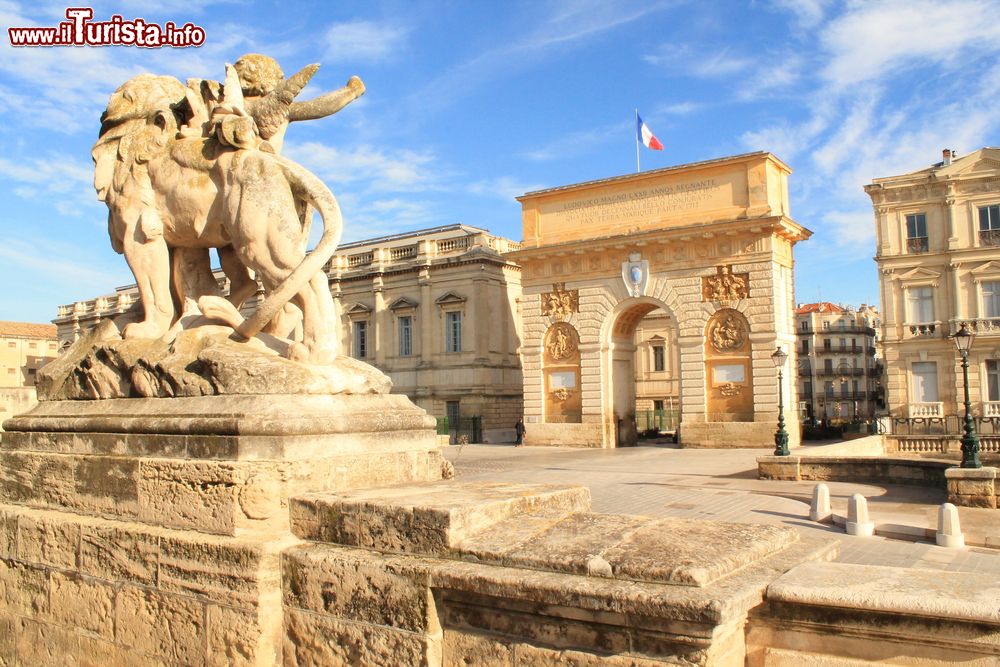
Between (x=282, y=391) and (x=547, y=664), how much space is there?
176cm

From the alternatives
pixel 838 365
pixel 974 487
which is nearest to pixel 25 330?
pixel 974 487

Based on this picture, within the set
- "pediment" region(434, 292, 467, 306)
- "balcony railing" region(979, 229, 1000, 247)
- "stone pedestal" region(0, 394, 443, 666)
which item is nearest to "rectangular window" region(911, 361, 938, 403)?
"balcony railing" region(979, 229, 1000, 247)

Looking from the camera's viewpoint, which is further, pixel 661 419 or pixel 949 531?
pixel 661 419

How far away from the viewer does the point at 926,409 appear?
32.8 m

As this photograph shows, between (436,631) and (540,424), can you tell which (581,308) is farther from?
(436,631)

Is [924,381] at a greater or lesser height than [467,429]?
greater

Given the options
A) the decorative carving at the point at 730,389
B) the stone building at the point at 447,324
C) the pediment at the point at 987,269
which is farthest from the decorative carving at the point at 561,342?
the pediment at the point at 987,269

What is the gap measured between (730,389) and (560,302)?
6.86 meters

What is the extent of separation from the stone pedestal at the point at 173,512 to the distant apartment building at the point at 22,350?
58.9 meters

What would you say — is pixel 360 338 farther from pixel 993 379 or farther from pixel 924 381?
pixel 993 379

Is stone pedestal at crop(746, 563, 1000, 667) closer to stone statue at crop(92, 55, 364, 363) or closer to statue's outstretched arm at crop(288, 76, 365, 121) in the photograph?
stone statue at crop(92, 55, 364, 363)

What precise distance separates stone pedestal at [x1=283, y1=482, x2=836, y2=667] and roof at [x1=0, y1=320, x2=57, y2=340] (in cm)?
6448

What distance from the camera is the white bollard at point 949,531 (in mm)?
8484

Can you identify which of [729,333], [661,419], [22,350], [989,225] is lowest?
[661,419]
